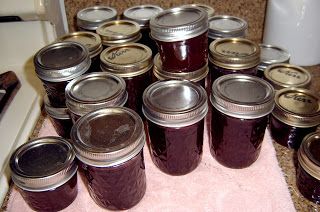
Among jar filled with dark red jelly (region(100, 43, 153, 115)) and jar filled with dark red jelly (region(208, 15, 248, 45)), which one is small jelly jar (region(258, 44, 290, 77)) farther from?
jar filled with dark red jelly (region(100, 43, 153, 115))

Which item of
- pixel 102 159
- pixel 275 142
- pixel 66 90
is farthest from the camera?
pixel 275 142

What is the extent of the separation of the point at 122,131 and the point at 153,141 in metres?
0.10

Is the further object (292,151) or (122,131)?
(292,151)

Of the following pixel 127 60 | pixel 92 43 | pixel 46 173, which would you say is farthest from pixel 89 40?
pixel 46 173

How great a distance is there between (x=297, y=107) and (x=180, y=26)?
0.95ft

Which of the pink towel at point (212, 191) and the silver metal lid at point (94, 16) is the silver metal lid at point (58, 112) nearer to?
the pink towel at point (212, 191)

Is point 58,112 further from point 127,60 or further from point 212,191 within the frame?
point 212,191

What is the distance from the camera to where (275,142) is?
797 mm

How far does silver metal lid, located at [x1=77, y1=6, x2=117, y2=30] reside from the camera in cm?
92

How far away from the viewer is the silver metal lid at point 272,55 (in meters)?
0.88

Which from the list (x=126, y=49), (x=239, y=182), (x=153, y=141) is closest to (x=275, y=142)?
(x=239, y=182)

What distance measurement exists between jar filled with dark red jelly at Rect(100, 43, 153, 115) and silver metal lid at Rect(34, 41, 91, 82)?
0.05 meters

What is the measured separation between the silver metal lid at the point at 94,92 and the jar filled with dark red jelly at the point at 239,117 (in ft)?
0.58

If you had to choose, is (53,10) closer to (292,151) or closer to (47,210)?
(47,210)
